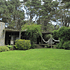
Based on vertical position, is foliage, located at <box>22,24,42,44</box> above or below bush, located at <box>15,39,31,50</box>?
above

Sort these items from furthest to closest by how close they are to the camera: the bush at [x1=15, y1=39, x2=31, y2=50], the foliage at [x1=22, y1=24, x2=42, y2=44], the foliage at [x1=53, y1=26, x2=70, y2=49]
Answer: the foliage at [x1=22, y1=24, x2=42, y2=44] < the foliage at [x1=53, y1=26, x2=70, y2=49] < the bush at [x1=15, y1=39, x2=31, y2=50]

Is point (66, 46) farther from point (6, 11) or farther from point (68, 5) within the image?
point (6, 11)

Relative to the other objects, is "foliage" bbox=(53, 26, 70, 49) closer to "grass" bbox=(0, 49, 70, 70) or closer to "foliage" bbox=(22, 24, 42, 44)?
"foliage" bbox=(22, 24, 42, 44)

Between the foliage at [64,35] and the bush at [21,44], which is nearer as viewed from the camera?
the bush at [21,44]

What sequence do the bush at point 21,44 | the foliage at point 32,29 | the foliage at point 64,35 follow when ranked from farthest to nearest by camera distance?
1. the foliage at point 32,29
2. the foliage at point 64,35
3. the bush at point 21,44

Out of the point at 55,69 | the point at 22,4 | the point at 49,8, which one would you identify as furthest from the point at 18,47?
the point at 22,4

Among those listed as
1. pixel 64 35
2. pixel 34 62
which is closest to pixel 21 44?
pixel 64 35

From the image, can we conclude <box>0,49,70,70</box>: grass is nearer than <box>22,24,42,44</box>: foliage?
Yes

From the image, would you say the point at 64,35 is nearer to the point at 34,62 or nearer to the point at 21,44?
the point at 21,44

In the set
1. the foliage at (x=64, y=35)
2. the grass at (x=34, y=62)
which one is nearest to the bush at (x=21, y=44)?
the foliage at (x=64, y=35)

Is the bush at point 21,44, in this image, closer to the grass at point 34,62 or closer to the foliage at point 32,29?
the foliage at point 32,29

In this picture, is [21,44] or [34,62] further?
[21,44]

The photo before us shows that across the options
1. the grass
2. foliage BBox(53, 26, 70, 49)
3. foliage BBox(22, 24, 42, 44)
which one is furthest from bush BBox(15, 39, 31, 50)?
the grass

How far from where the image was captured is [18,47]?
49.1ft
